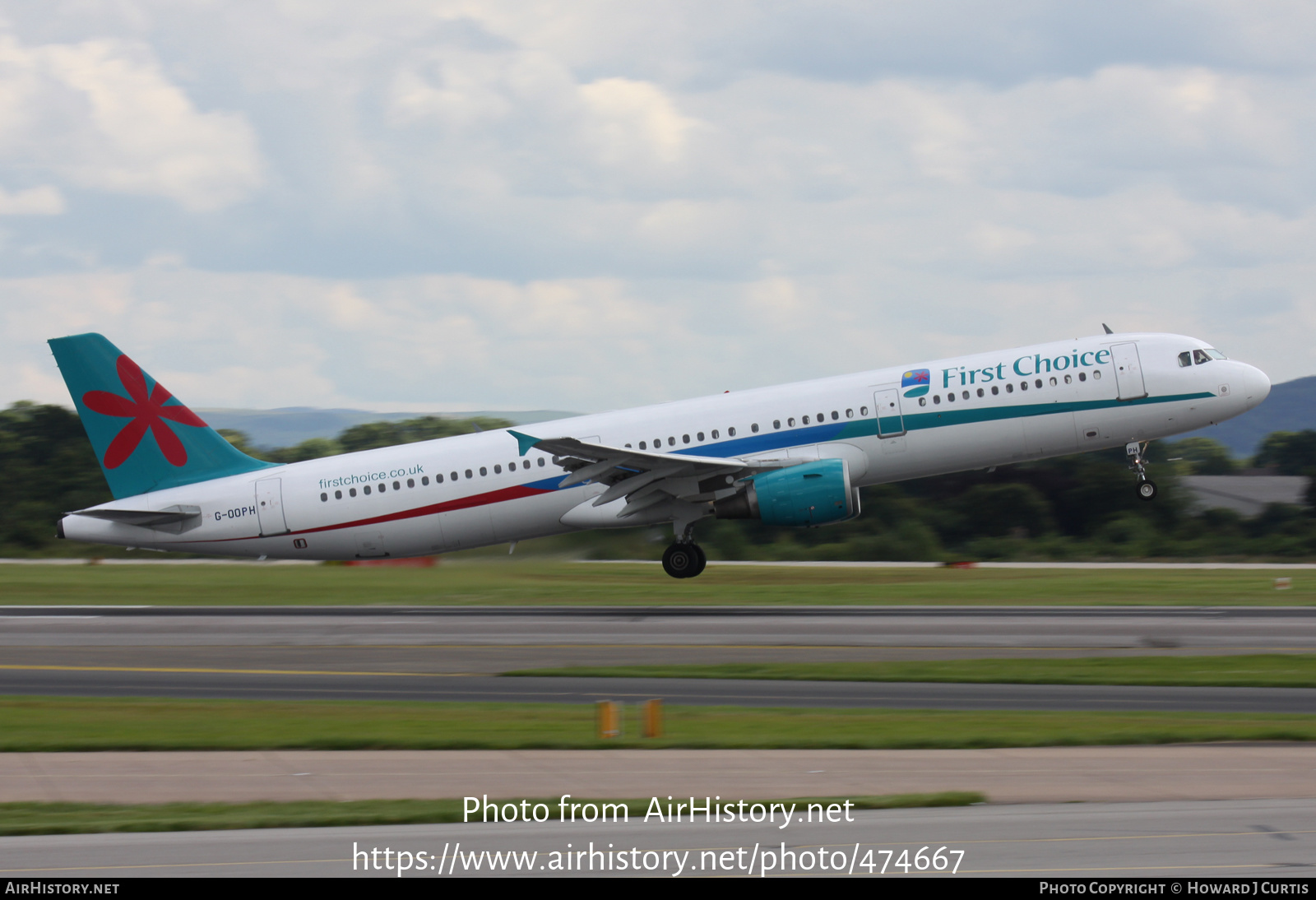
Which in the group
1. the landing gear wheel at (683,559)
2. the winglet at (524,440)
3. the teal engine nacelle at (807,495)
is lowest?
the landing gear wheel at (683,559)

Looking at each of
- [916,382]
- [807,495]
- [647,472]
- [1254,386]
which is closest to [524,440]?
[647,472]

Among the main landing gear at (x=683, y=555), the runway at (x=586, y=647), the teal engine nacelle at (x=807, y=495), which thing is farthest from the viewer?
the main landing gear at (x=683, y=555)

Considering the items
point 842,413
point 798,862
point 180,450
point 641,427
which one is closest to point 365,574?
point 180,450

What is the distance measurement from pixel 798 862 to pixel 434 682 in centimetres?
1231

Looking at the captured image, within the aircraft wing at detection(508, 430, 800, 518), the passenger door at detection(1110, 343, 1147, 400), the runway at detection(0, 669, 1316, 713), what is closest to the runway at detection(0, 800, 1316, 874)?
the runway at detection(0, 669, 1316, 713)

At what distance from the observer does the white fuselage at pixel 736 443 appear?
31047 mm

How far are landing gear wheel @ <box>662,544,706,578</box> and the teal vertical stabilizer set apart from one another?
12015mm

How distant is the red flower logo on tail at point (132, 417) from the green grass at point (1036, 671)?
1609 cm

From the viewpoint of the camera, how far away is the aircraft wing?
1196 inches

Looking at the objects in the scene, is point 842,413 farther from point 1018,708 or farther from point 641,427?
point 1018,708

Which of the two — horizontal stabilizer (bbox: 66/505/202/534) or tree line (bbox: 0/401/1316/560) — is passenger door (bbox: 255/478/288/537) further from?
tree line (bbox: 0/401/1316/560)

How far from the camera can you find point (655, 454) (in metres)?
30.5

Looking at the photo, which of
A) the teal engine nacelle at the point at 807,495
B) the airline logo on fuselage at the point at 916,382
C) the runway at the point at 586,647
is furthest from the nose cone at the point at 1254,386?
the teal engine nacelle at the point at 807,495

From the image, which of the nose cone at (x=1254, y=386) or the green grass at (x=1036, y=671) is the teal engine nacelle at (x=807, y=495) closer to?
the green grass at (x=1036, y=671)
